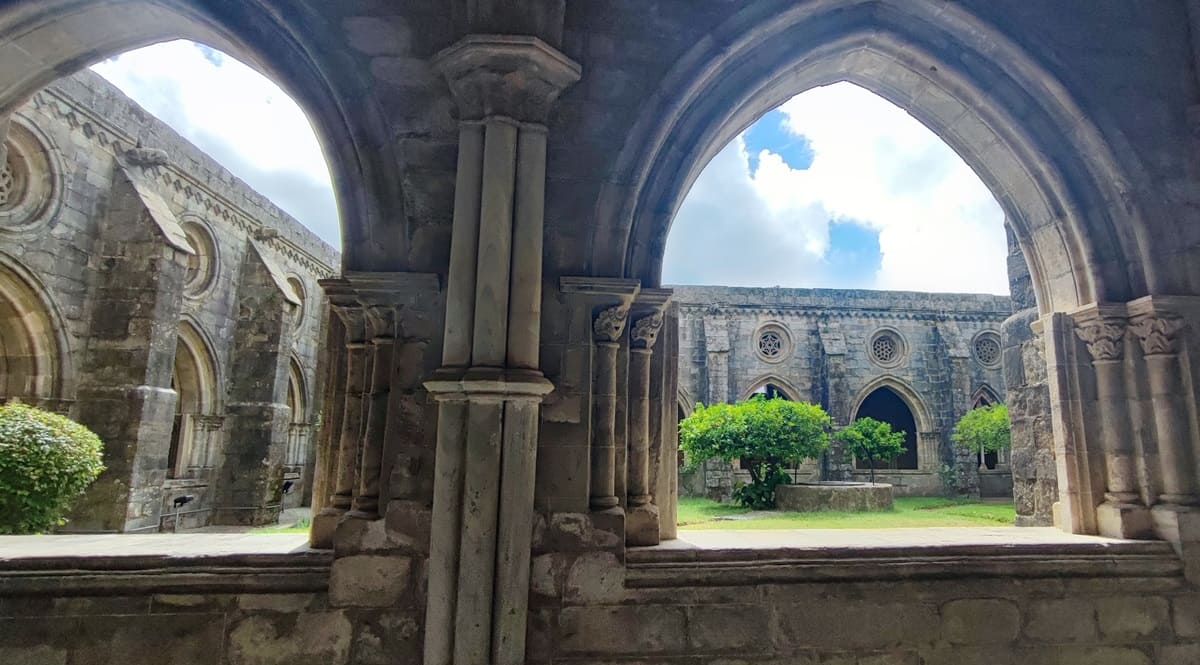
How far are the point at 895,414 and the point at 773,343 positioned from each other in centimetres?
485

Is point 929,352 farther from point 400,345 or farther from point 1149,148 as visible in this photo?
point 400,345

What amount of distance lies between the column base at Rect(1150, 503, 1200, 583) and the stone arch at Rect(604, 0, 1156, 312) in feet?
3.89

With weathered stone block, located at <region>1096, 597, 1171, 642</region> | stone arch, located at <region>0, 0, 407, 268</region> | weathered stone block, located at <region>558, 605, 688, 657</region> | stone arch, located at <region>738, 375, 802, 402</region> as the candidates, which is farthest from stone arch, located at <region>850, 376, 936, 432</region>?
stone arch, located at <region>0, 0, 407, 268</region>

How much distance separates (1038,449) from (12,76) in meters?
7.53

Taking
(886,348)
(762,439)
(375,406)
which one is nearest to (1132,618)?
(375,406)

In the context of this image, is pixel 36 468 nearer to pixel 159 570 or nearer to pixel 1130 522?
pixel 159 570

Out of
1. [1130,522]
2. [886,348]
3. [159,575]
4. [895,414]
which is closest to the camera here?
[159,575]

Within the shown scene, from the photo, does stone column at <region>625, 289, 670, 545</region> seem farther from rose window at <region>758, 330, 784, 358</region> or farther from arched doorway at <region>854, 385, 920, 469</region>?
arched doorway at <region>854, 385, 920, 469</region>

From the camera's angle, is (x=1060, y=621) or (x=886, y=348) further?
(x=886, y=348)

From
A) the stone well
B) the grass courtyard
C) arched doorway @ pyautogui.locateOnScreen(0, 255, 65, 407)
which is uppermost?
arched doorway @ pyautogui.locateOnScreen(0, 255, 65, 407)

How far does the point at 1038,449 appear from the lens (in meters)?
5.32

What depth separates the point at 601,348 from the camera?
313cm

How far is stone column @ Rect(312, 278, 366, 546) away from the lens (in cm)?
305

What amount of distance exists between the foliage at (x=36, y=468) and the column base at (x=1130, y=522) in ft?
25.3
